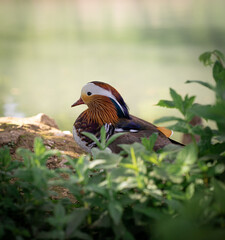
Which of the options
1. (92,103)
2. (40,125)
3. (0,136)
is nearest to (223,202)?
(92,103)

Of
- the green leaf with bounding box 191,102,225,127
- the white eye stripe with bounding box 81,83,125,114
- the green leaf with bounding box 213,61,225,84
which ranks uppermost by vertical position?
the white eye stripe with bounding box 81,83,125,114

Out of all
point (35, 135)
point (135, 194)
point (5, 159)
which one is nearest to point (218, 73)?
point (135, 194)

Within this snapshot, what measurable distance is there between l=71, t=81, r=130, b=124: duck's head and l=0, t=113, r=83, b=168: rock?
7.6 inches

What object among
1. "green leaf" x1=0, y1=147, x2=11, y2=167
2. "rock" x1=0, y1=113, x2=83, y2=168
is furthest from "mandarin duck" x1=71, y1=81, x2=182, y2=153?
"green leaf" x1=0, y1=147, x2=11, y2=167

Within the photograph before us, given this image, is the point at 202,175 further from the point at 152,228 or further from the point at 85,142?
the point at 85,142

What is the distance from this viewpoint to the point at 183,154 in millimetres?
396

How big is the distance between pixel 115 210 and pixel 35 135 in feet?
2.86

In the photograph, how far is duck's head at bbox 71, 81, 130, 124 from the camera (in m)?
1.06

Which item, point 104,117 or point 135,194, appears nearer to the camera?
point 135,194

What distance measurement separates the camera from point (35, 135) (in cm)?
119

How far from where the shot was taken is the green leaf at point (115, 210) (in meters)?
0.35

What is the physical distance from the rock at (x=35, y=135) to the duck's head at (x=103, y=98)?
194 mm

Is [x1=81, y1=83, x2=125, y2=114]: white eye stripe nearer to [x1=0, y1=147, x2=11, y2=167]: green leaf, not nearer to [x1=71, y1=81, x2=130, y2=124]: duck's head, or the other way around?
[x1=71, y1=81, x2=130, y2=124]: duck's head

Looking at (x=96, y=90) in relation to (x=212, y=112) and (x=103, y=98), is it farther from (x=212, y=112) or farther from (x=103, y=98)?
(x=212, y=112)
